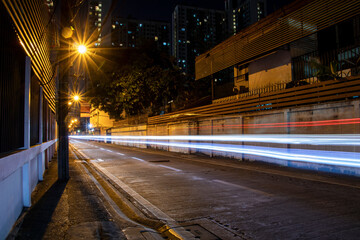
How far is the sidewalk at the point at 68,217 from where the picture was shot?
4512mm

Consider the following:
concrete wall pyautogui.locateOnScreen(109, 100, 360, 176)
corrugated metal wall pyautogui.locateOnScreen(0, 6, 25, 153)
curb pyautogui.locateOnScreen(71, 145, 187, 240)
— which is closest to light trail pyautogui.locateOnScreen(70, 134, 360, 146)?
concrete wall pyautogui.locateOnScreen(109, 100, 360, 176)

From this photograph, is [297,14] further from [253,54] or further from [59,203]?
[59,203]

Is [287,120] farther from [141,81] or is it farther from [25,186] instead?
[141,81]

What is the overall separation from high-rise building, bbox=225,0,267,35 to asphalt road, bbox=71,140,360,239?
142m

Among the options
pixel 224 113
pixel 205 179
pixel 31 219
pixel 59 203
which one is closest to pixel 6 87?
pixel 31 219

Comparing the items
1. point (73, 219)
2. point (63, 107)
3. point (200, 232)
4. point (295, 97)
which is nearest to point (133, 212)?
point (73, 219)

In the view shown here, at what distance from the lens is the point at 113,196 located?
759 cm

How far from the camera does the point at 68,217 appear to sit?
5.45 metres

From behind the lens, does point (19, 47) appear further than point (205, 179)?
No

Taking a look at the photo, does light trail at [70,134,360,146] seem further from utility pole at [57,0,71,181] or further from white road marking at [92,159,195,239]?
utility pole at [57,0,71,181]

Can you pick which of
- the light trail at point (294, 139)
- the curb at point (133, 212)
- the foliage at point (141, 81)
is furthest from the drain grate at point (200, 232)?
the foliage at point (141, 81)

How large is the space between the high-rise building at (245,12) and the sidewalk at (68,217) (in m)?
144

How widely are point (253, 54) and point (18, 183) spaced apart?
17.0m

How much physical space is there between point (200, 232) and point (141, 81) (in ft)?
96.6
